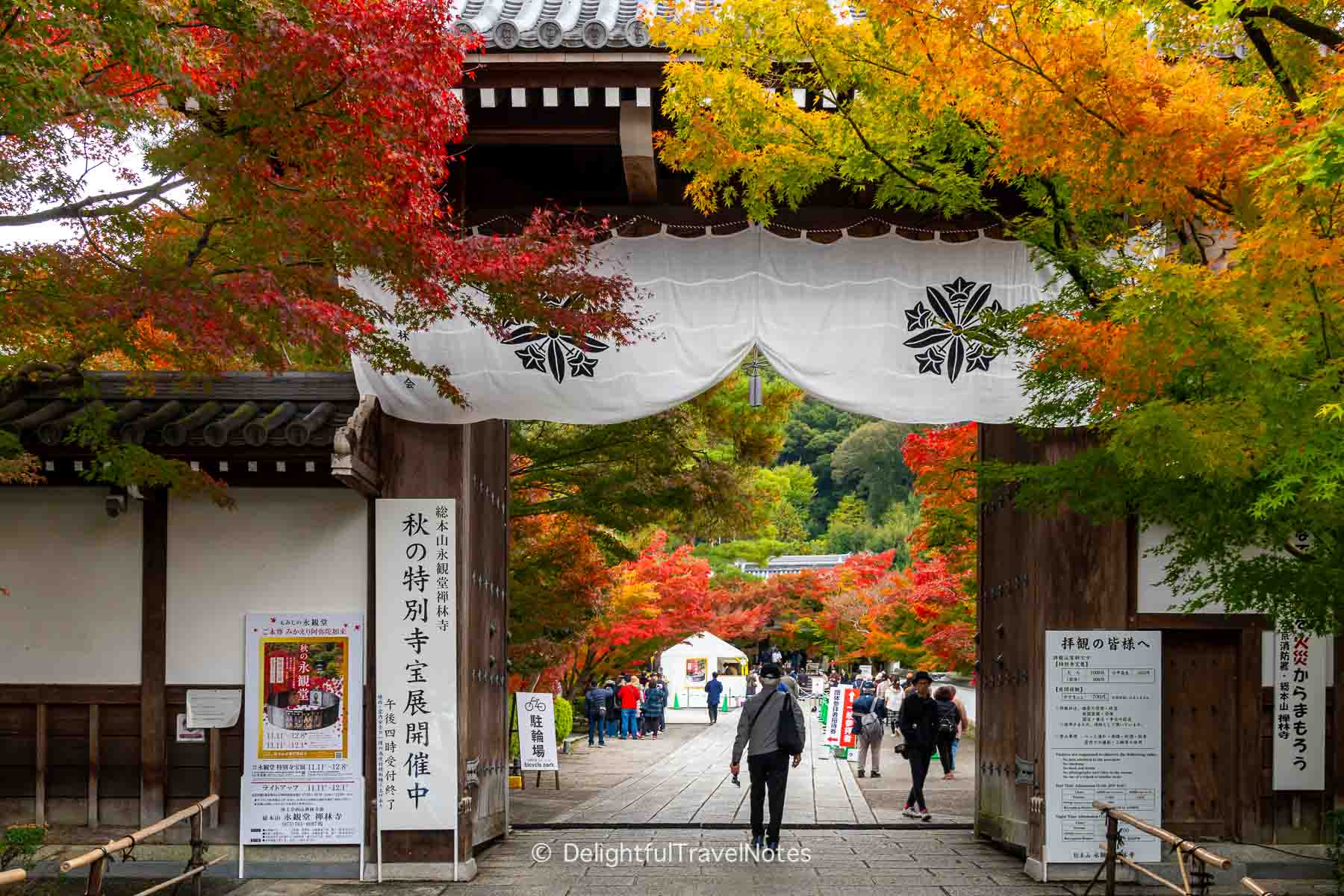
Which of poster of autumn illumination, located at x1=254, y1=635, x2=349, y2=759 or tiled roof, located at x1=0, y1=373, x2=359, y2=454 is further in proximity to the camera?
poster of autumn illumination, located at x1=254, y1=635, x2=349, y2=759

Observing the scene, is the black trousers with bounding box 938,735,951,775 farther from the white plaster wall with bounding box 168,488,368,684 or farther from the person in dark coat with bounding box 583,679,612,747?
the white plaster wall with bounding box 168,488,368,684

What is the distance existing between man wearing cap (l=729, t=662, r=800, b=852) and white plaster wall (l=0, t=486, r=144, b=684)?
16.9ft

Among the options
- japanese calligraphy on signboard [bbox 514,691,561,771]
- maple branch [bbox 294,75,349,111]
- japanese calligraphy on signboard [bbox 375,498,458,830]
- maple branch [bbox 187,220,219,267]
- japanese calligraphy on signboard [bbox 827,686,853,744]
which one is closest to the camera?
maple branch [bbox 294,75,349,111]

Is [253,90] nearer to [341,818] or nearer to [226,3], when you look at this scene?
[226,3]

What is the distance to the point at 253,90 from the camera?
737 centimetres

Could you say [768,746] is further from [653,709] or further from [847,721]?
[653,709]

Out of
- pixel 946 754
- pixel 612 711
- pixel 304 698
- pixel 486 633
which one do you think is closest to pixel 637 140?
pixel 486 633

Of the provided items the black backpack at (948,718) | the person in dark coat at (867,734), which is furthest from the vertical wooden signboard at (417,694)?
the person in dark coat at (867,734)

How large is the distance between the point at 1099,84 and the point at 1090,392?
6.66ft

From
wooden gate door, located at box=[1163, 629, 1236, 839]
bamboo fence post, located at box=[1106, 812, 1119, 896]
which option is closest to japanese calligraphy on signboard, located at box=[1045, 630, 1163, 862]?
wooden gate door, located at box=[1163, 629, 1236, 839]

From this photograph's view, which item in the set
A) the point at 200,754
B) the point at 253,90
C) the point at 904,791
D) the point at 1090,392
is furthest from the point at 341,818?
the point at 904,791

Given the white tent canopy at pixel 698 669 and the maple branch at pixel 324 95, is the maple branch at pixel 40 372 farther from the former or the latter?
the white tent canopy at pixel 698 669

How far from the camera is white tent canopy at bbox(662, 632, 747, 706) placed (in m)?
45.0

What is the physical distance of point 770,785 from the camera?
443 inches
